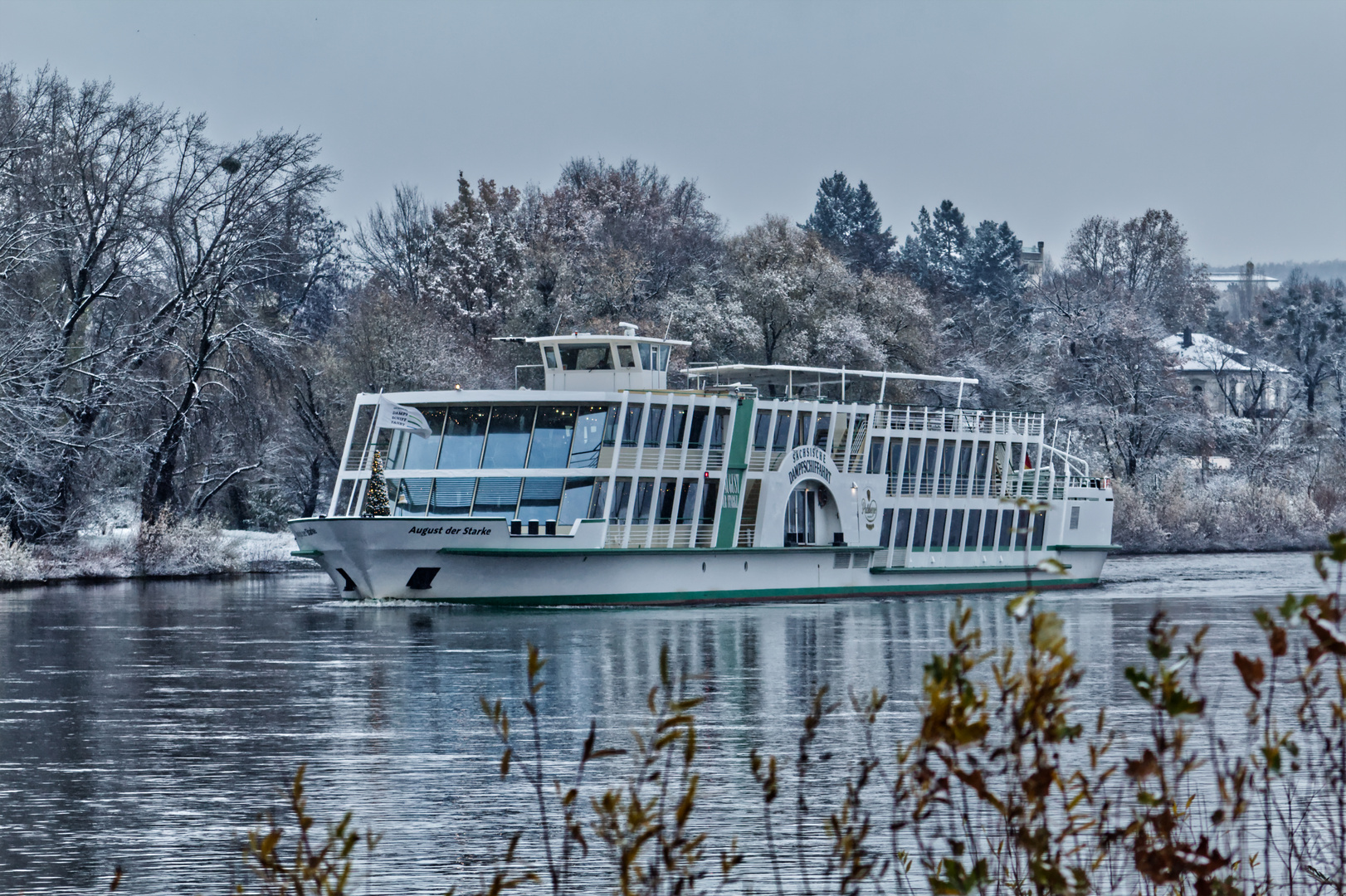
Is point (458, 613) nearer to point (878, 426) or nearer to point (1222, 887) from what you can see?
point (878, 426)

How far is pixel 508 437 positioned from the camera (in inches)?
1442

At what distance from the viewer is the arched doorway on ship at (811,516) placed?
4081 cm

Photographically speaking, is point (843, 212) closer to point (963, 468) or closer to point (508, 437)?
point (963, 468)

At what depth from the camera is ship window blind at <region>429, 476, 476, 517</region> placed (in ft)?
118

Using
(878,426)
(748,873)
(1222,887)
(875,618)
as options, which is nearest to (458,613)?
(875,618)

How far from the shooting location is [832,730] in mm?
17703

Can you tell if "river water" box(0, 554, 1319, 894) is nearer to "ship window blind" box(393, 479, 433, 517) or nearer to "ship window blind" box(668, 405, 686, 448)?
"ship window blind" box(393, 479, 433, 517)

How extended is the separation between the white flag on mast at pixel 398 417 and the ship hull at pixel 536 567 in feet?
8.60

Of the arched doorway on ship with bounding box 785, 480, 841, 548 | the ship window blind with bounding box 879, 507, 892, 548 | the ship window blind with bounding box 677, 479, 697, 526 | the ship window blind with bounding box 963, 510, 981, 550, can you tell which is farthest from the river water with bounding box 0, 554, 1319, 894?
the ship window blind with bounding box 963, 510, 981, 550

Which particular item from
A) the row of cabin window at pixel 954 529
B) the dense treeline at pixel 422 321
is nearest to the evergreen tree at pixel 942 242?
the dense treeline at pixel 422 321

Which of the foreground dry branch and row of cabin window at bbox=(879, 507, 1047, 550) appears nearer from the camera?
the foreground dry branch

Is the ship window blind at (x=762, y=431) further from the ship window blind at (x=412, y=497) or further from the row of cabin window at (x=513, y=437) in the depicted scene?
the ship window blind at (x=412, y=497)

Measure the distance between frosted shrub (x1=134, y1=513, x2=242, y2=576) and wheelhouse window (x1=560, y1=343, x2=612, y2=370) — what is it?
14.3m

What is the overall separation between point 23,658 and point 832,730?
13.3m
